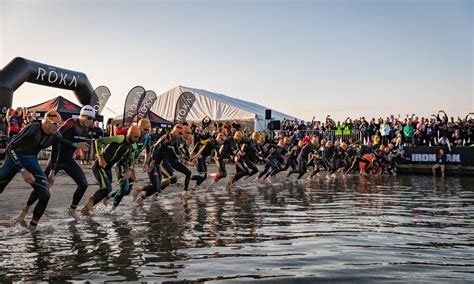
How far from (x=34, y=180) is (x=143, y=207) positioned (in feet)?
10.8

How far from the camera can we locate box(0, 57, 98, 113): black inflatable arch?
69.2 ft

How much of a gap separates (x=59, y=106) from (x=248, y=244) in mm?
20892

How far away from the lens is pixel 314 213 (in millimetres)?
9227

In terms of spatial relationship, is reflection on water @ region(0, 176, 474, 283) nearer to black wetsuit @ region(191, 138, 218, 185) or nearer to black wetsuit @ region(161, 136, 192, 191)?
black wetsuit @ region(161, 136, 192, 191)

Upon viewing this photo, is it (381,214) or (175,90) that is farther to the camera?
(175,90)

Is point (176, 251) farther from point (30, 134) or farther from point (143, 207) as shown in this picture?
Result: point (143, 207)

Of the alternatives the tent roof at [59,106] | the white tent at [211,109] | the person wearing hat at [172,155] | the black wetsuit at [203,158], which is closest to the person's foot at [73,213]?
the person wearing hat at [172,155]

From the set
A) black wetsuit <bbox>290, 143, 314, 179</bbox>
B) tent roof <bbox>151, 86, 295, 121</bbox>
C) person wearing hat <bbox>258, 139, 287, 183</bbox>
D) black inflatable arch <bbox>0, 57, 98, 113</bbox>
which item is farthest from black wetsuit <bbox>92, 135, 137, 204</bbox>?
tent roof <bbox>151, 86, 295, 121</bbox>

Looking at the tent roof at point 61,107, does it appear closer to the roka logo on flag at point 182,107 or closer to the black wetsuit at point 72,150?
the roka logo on flag at point 182,107

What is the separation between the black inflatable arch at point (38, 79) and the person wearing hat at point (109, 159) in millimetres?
13525

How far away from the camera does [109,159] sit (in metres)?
9.41

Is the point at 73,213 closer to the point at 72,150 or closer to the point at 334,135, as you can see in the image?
the point at 72,150

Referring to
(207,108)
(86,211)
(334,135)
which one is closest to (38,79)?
(86,211)

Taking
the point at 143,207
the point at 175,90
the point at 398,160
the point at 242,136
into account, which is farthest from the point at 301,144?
the point at 175,90
